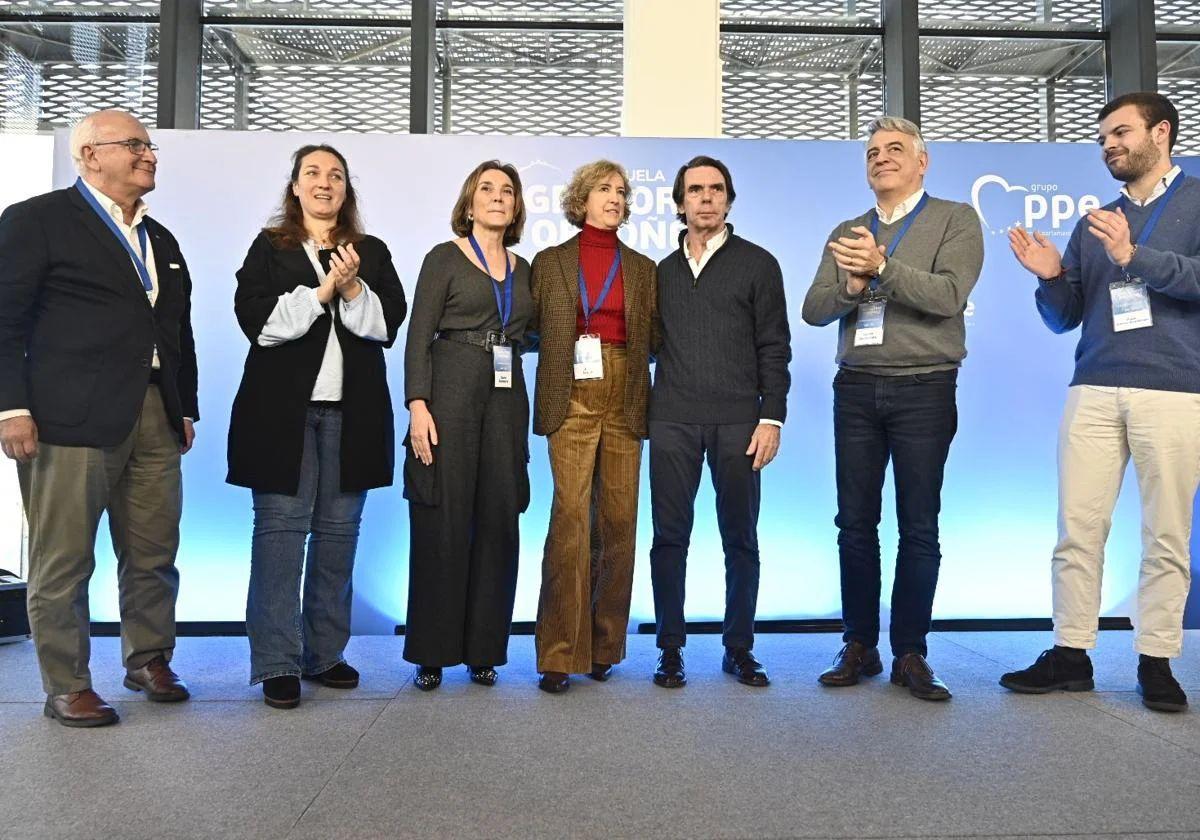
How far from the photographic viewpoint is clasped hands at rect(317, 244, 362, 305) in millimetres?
2572

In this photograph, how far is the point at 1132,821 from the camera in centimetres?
167

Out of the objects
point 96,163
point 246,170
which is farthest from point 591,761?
point 246,170

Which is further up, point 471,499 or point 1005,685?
point 471,499

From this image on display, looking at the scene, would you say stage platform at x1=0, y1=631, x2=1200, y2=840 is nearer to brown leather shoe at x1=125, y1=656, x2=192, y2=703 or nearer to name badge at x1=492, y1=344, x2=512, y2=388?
brown leather shoe at x1=125, y1=656, x2=192, y2=703

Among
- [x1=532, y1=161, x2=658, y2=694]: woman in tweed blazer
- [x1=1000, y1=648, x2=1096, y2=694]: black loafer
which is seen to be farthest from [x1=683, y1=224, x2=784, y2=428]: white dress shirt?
[x1=1000, y1=648, x2=1096, y2=694]: black loafer

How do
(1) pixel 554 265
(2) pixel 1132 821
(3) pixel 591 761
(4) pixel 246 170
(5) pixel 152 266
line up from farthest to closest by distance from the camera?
(4) pixel 246 170 → (1) pixel 554 265 → (5) pixel 152 266 → (3) pixel 591 761 → (2) pixel 1132 821

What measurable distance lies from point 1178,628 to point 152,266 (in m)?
2.98

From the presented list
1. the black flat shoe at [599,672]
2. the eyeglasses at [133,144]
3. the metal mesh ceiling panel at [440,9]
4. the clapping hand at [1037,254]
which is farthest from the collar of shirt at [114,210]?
the clapping hand at [1037,254]

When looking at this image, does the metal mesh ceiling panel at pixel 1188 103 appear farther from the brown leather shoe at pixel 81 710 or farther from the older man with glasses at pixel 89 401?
the brown leather shoe at pixel 81 710

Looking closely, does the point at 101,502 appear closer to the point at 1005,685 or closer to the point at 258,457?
the point at 258,457

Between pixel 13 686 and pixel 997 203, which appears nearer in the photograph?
pixel 13 686

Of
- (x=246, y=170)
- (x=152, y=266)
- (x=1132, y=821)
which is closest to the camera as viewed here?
(x=1132, y=821)

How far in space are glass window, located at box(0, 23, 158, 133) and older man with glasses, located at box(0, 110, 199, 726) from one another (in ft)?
7.65

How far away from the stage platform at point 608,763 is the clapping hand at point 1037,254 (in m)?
1.20
